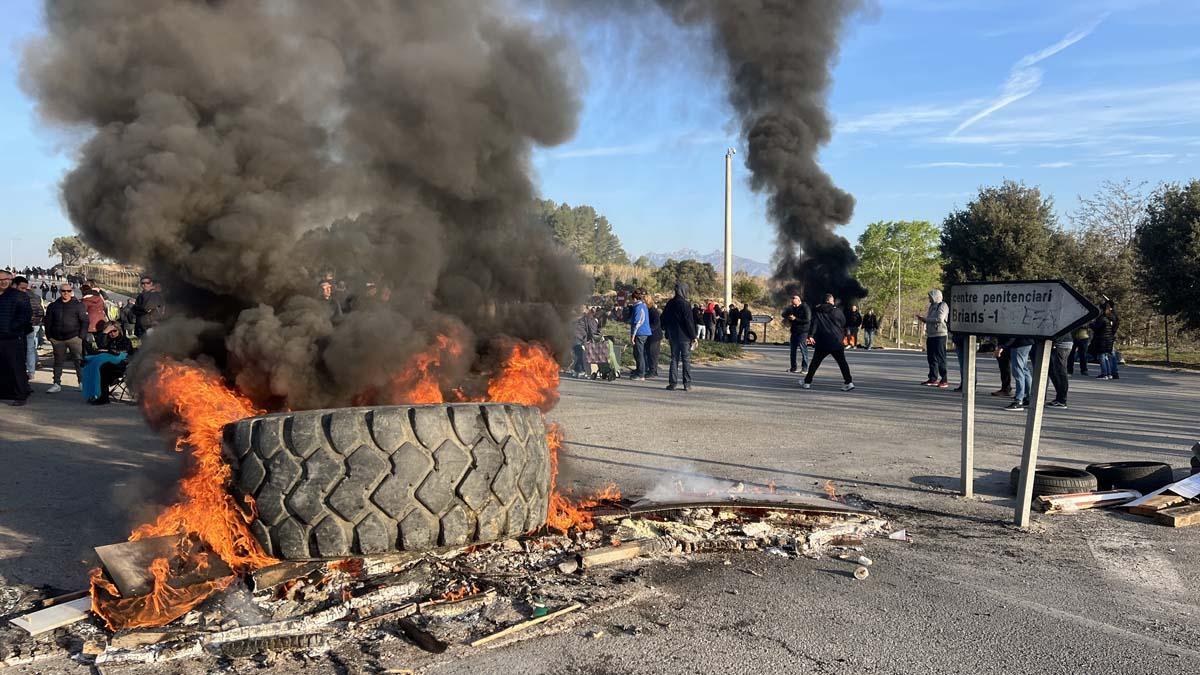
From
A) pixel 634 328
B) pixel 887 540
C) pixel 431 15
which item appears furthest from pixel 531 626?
pixel 634 328

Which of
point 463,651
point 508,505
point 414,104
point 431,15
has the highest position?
point 431,15

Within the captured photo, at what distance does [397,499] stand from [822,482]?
4051 millimetres

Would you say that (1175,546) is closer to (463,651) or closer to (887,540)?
(887,540)

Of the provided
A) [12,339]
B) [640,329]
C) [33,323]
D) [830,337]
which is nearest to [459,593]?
[12,339]

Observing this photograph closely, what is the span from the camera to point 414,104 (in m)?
4.42

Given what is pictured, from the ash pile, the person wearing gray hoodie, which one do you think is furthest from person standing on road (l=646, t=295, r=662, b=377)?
the ash pile

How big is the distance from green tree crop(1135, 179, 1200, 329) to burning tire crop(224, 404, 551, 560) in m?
24.6

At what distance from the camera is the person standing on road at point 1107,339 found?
16828 millimetres

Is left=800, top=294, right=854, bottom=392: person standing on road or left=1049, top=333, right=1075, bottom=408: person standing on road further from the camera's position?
left=800, top=294, right=854, bottom=392: person standing on road

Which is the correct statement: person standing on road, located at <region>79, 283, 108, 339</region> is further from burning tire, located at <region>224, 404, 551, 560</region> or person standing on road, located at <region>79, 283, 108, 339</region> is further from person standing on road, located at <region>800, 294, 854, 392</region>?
burning tire, located at <region>224, 404, 551, 560</region>

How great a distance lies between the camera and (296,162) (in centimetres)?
421

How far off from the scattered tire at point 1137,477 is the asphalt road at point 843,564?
2.50 feet

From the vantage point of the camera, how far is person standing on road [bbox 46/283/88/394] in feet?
39.9

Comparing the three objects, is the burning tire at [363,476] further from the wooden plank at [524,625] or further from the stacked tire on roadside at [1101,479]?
the stacked tire on roadside at [1101,479]
